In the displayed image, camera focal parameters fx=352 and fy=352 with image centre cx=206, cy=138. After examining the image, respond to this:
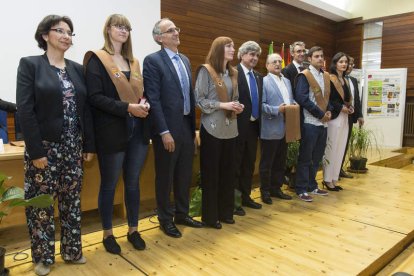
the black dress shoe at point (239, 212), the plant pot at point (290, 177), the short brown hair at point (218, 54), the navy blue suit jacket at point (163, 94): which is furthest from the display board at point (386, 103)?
the navy blue suit jacket at point (163, 94)

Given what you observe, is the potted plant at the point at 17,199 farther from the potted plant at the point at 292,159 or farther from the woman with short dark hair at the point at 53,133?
the potted plant at the point at 292,159

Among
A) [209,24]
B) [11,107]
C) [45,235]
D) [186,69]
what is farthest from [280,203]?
[209,24]

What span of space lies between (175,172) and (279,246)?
837mm

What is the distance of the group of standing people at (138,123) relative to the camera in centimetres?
174

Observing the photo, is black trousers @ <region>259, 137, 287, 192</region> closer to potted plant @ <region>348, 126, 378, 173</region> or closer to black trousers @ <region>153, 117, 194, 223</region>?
black trousers @ <region>153, 117, 194, 223</region>

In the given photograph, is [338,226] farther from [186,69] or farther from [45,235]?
[45,235]

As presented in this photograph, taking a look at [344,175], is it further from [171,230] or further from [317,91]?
[171,230]

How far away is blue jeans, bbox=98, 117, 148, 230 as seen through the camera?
1970 millimetres

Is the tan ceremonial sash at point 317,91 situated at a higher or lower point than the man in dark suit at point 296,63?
lower

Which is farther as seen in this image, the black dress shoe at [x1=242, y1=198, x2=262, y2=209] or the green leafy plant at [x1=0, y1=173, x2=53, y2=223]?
the black dress shoe at [x1=242, y1=198, x2=262, y2=209]

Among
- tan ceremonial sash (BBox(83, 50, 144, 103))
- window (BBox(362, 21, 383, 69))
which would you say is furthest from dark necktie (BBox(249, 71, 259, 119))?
window (BBox(362, 21, 383, 69))

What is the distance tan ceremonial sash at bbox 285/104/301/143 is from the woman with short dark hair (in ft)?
5.50

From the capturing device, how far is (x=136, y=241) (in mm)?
2162

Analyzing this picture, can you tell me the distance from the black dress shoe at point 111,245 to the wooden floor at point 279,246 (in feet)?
0.12
